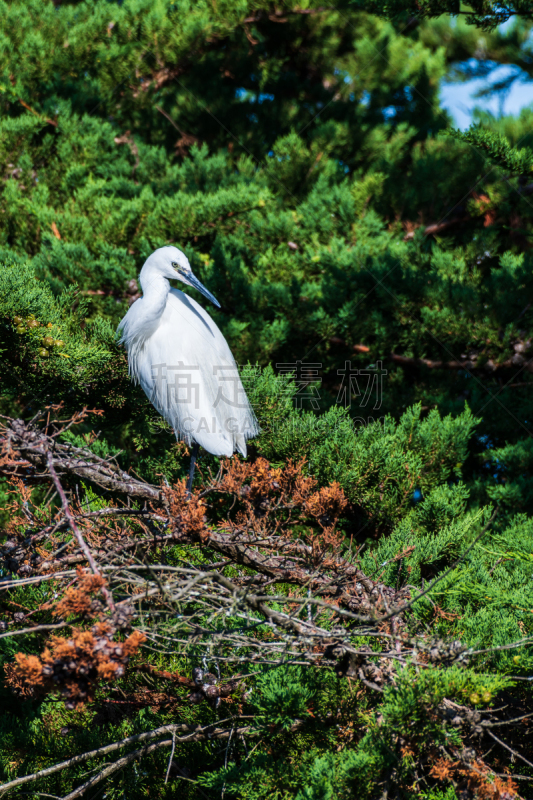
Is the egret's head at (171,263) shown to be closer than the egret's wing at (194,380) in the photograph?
No

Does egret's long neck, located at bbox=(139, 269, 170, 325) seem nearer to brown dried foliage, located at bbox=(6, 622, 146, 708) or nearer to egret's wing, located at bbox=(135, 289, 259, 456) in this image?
egret's wing, located at bbox=(135, 289, 259, 456)

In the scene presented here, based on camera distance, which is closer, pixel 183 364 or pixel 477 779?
pixel 477 779


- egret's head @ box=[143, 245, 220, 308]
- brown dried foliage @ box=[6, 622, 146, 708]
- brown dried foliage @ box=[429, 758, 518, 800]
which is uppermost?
egret's head @ box=[143, 245, 220, 308]

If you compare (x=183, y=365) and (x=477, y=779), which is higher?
(x=183, y=365)

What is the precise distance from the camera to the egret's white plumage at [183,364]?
9.01 feet

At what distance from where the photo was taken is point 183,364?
2.90 m

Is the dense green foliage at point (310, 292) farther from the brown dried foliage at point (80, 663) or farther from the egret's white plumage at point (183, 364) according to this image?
the brown dried foliage at point (80, 663)

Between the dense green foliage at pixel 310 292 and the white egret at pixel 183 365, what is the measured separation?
114 millimetres

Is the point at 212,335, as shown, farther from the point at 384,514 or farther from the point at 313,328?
the point at 384,514

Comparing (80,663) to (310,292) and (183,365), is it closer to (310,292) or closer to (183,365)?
(183,365)

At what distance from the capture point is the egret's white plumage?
9.01ft

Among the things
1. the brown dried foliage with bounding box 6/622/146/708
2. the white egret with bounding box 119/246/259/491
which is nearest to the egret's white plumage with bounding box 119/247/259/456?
the white egret with bounding box 119/246/259/491

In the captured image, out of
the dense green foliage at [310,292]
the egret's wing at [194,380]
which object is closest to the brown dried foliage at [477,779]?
the dense green foliage at [310,292]

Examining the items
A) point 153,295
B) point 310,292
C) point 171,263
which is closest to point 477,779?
point 153,295
